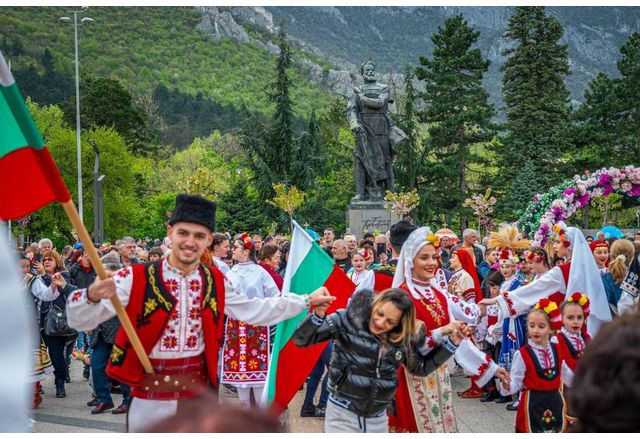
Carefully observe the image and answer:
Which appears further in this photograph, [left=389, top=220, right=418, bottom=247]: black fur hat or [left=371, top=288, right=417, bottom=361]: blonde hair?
[left=389, top=220, right=418, bottom=247]: black fur hat

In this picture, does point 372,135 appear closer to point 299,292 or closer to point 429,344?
point 299,292

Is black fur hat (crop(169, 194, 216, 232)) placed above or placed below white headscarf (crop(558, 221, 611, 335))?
above

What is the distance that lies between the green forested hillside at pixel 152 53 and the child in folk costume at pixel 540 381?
288 ft

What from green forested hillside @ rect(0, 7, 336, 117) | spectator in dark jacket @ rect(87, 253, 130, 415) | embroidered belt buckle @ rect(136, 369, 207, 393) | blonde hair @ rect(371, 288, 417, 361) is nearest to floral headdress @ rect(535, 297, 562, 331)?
blonde hair @ rect(371, 288, 417, 361)

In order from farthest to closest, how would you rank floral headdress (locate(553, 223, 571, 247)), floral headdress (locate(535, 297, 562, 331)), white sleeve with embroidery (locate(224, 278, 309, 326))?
floral headdress (locate(553, 223, 571, 247)) < floral headdress (locate(535, 297, 562, 331)) < white sleeve with embroidery (locate(224, 278, 309, 326))

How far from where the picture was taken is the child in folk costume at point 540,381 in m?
6.60

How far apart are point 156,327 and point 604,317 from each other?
491cm

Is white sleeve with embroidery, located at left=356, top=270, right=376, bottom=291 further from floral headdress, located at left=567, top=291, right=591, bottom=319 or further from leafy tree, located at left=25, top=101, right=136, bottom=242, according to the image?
leafy tree, located at left=25, top=101, right=136, bottom=242

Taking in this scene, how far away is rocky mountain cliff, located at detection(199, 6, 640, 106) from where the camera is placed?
135 m

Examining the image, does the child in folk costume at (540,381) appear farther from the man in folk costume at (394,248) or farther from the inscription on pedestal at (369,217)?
the inscription on pedestal at (369,217)

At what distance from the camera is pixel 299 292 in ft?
23.6

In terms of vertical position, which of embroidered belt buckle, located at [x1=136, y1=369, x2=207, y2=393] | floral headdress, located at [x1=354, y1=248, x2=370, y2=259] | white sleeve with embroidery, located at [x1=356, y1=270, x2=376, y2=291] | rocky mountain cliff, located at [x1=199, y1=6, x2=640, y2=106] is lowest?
embroidered belt buckle, located at [x1=136, y1=369, x2=207, y2=393]

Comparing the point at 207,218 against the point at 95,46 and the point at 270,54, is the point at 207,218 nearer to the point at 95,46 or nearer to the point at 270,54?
the point at 95,46
